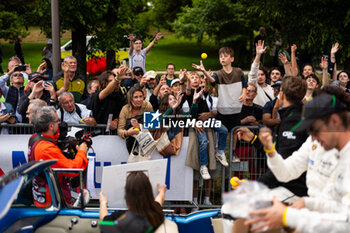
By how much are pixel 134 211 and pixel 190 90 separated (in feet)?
11.1

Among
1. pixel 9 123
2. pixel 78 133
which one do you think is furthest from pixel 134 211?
pixel 9 123

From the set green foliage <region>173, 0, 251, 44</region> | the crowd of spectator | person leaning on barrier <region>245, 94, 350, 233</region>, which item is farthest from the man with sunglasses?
person leaning on barrier <region>245, 94, 350, 233</region>

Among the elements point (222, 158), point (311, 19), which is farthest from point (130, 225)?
point (311, 19)

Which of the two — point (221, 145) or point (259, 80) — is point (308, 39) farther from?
point (221, 145)

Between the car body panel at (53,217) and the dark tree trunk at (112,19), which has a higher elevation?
the dark tree trunk at (112,19)

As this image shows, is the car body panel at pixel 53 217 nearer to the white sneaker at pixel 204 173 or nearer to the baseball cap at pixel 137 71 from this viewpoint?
the white sneaker at pixel 204 173

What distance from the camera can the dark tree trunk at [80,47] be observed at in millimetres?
11319

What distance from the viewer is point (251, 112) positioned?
6883 millimetres

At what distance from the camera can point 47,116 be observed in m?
4.91

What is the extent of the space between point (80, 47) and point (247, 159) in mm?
6553

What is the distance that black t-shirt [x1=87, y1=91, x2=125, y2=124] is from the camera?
677 cm

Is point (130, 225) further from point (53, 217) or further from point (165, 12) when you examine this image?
point (165, 12)

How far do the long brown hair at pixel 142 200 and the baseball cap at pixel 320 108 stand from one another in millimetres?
1361

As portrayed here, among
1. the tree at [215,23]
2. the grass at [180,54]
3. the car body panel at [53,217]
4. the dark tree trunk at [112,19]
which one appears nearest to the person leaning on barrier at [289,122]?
the car body panel at [53,217]
